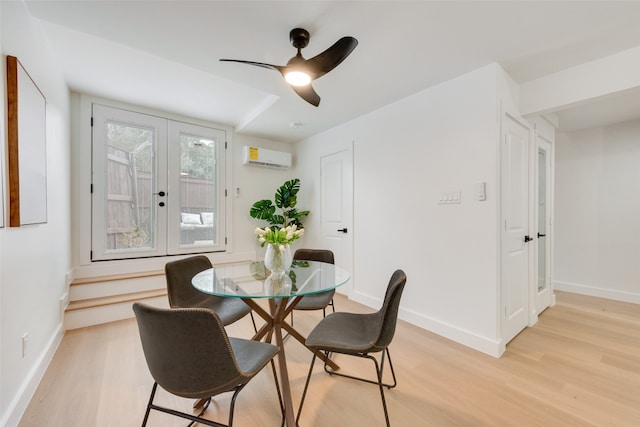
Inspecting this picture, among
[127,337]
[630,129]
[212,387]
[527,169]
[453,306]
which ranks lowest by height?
[127,337]

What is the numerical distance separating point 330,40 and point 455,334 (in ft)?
8.92

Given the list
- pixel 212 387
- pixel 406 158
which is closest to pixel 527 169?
pixel 406 158

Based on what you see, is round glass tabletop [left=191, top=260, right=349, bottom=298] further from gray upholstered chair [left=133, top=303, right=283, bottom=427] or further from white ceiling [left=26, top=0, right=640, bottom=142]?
white ceiling [left=26, top=0, right=640, bottom=142]

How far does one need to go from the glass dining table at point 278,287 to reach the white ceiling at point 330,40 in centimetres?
173

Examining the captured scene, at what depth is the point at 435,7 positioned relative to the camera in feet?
5.24

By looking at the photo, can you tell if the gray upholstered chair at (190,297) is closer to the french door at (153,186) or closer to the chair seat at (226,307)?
the chair seat at (226,307)

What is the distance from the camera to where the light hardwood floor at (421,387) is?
1515 millimetres

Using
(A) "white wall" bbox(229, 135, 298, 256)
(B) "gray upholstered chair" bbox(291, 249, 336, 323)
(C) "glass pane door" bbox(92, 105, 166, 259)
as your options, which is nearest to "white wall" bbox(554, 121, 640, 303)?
(B) "gray upholstered chair" bbox(291, 249, 336, 323)

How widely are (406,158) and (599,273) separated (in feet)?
11.2

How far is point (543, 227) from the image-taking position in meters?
3.10

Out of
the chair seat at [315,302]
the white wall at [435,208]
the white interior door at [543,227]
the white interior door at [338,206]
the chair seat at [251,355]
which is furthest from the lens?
the white interior door at [338,206]

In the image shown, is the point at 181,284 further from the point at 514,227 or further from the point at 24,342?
the point at 514,227

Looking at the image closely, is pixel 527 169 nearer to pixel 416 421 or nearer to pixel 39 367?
pixel 416 421

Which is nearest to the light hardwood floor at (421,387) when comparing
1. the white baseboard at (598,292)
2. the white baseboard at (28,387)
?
the white baseboard at (28,387)
